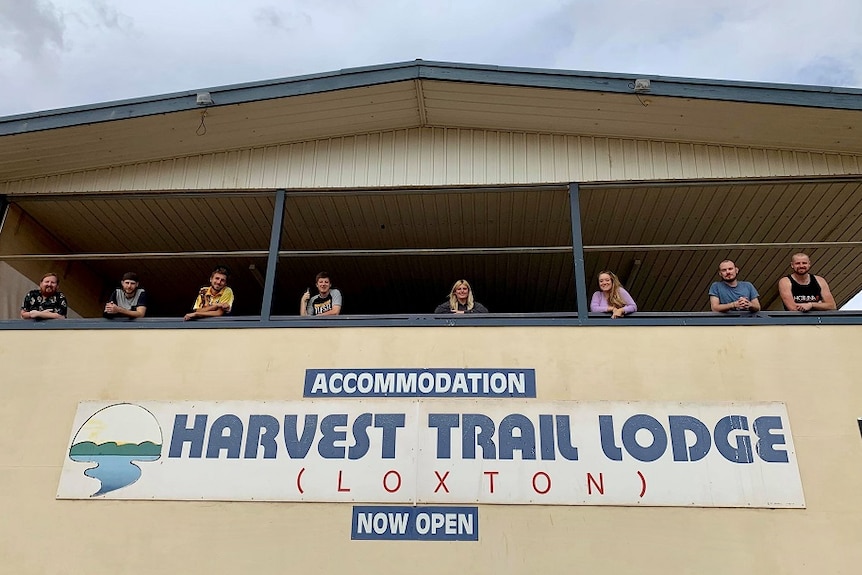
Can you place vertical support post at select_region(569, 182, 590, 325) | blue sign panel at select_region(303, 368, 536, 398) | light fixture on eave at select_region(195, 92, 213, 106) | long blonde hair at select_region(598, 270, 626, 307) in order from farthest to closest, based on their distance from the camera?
light fixture on eave at select_region(195, 92, 213, 106), long blonde hair at select_region(598, 270, 626, 307), vertical support post at select_region(569, 182, 590, 325), blue sign panel at select_region(303, 368, 536, 398)

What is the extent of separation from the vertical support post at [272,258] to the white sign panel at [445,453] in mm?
922

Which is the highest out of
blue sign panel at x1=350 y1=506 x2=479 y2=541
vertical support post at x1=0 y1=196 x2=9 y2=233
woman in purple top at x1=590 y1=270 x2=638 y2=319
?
vertical support post at x1=0 y1=196 x2=9 y2=233

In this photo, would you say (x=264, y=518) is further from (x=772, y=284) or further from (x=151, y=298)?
(x=772, y=284)

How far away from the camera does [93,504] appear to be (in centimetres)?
575

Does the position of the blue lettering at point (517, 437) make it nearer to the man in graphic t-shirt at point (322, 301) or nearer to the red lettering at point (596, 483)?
Result: the red lettering at point (596, 483)

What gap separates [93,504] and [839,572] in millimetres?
5606

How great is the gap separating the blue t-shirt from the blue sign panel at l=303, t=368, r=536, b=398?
192 cm

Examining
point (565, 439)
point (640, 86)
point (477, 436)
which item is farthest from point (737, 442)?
point (640, 86)

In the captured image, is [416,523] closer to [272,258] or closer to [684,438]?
[684,438]

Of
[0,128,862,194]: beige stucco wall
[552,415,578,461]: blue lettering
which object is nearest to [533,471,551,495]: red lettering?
[552,415,578,461]: blue lettering

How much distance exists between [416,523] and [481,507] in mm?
506

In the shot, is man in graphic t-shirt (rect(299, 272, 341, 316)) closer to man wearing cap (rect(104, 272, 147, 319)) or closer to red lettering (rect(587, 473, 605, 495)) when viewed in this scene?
man wearing cap (rect(104, 272, 147, 319))

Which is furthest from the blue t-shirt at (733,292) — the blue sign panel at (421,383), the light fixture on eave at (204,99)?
the light fixture on eave at (204,99)

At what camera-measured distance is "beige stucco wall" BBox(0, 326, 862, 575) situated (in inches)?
211
